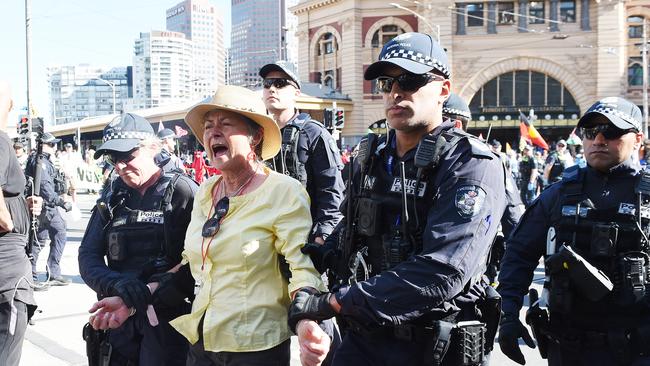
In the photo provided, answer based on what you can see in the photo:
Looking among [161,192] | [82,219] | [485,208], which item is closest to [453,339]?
[485,208]

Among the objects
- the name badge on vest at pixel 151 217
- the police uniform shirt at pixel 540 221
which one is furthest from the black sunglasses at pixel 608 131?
the name badge on vest at pixel 151 217

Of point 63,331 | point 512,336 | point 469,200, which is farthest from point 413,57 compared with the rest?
point 63,331

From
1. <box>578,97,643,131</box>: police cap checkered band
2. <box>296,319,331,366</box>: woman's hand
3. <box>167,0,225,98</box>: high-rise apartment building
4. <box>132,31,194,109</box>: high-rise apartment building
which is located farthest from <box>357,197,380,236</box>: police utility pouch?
<box>167,0,225,98</box>: high-rise apartment building

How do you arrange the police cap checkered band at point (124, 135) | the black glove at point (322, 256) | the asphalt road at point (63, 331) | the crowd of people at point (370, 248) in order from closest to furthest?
the crowd of people at point (370, 248), the black glove at point (322, 256), the police cap checkered band at point (124, 135), the asphalt road at point (63, 331)

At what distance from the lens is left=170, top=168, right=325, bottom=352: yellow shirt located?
2.93 meters

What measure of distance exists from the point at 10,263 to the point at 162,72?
3369 inches

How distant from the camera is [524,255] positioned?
11.5 feet

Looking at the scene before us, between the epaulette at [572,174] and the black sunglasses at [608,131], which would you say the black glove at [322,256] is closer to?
the epaulette at [572,174]

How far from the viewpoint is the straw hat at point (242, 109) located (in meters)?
3.06

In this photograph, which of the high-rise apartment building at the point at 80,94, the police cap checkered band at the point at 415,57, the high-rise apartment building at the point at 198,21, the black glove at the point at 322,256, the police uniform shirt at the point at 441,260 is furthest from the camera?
the high-rise apartment building at the point at 198,21

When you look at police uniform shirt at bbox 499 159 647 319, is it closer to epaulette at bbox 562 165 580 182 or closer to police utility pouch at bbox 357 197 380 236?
epaulette at bbox 562 165 580 182

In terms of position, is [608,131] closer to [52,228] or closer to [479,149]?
[479,149]

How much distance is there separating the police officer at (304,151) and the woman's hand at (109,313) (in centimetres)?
144

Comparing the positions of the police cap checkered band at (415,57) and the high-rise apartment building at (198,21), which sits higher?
the high-rise apartment building at (198,21)
